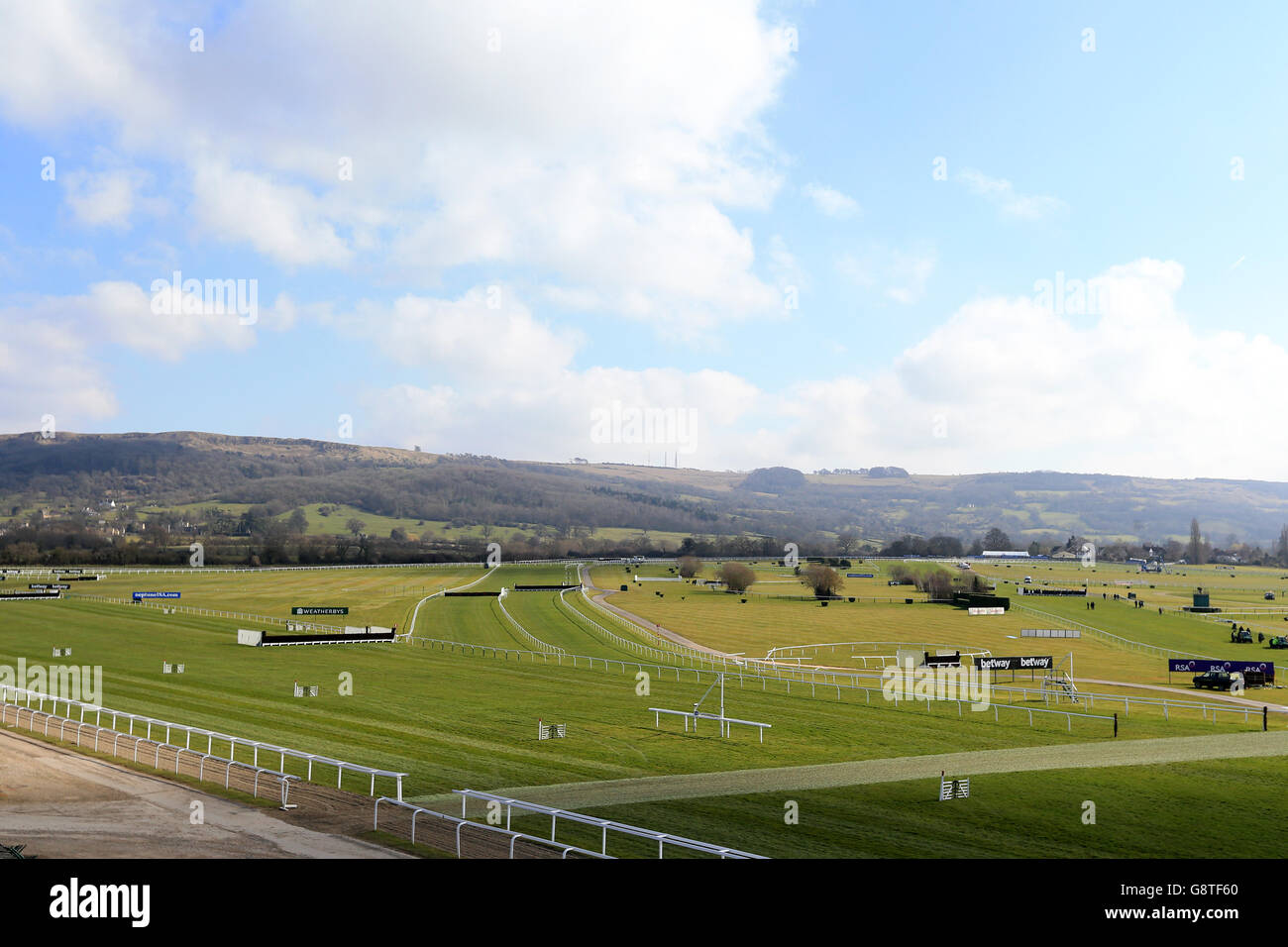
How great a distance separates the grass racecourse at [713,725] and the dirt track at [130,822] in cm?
455

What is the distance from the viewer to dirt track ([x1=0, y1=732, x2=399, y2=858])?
660 inches

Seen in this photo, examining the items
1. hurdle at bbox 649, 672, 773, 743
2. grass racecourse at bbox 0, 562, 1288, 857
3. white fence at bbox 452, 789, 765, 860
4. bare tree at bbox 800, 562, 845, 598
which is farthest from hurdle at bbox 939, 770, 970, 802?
bare tree at bbox 800, 562, 845, 598

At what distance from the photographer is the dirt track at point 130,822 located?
55.0ft

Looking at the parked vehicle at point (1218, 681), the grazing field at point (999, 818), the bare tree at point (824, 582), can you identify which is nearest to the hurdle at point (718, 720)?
the grazing field at point (999, 818)

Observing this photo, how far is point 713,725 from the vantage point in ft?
114

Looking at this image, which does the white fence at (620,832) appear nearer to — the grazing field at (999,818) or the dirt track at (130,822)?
the grazing field at (999,818)

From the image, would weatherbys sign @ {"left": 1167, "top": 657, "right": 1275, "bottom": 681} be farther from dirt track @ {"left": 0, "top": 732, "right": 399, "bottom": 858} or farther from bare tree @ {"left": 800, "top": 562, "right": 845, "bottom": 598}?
bare tree @ {"left": 800, "top": 562, "right": 845, "bottom": 598}
